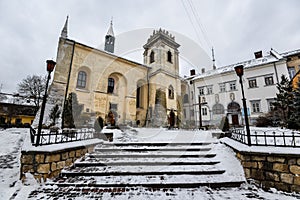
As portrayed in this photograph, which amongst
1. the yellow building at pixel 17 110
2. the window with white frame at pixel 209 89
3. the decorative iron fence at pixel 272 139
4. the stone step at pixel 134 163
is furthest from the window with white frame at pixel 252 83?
the yellow building at pixel 17 110

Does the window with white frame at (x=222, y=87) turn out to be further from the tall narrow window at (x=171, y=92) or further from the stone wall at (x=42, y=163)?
the stone wall at (x=42, y=163)

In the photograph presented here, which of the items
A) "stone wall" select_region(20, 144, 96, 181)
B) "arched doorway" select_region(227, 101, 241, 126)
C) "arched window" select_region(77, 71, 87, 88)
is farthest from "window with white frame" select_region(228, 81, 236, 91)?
"stone wall" select_region(20, 144, 96, 181)

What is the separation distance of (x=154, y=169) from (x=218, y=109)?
22.4 meters

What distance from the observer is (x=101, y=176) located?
4.09 m

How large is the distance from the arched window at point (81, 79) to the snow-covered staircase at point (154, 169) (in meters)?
10.8

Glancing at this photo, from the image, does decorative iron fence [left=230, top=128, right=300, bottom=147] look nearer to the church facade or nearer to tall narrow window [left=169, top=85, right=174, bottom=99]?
the church facade

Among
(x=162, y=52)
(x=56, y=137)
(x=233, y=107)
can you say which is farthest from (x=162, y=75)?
(x=56, y=137)

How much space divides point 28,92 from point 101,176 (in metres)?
27.8

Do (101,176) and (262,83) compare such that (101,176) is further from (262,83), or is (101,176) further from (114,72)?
(262,83)

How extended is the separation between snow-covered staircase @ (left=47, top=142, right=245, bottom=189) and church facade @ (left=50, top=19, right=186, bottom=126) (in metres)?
8.55

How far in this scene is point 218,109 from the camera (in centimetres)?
2395

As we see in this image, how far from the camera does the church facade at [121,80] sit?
46.0 ft

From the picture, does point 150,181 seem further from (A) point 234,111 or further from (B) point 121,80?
(A) point 234,111

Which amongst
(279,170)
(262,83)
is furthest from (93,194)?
(262,83)
